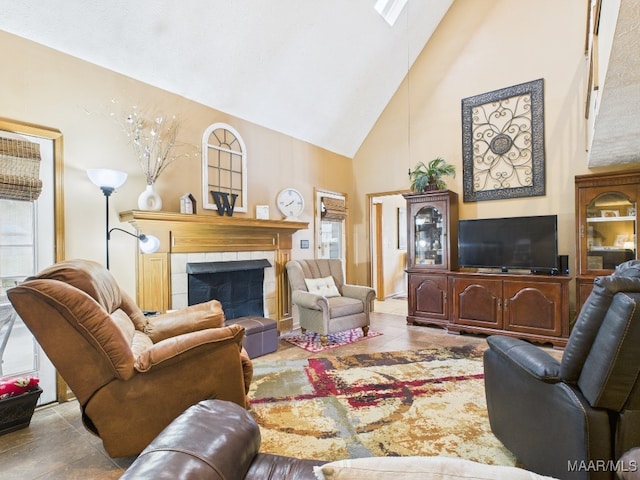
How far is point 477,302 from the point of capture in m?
4.02

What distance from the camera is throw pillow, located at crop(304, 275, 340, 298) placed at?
4.09m

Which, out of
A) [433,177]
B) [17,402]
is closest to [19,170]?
[17,402]

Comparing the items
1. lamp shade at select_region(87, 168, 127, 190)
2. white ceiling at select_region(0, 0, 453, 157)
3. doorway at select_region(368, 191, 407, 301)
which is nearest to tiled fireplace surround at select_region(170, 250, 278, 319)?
lamp shade at select_region(87, 168, 127, 190)

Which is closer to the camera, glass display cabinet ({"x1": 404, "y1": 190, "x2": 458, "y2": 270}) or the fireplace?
the fireplace

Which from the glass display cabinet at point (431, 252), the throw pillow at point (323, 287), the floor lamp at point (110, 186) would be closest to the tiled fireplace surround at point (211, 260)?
the floor lamp at point (110, 186)

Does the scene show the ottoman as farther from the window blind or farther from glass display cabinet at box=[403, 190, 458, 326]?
glass display cabinet at box=[403, 190, 458, 326]

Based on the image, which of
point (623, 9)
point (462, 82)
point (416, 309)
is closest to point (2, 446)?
point (623, 9)

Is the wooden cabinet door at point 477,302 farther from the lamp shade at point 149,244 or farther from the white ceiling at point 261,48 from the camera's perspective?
the lamp shade at point 149,244

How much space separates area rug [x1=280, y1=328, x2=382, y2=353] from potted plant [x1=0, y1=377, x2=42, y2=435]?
227 cm

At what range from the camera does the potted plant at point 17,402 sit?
80.0 inches

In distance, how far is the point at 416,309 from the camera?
14.9 feet

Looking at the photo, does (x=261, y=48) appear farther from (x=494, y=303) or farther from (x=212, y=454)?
(x=494, y=303)

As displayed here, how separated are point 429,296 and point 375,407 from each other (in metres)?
2.48

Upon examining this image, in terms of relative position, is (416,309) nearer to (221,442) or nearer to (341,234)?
(341,234)
